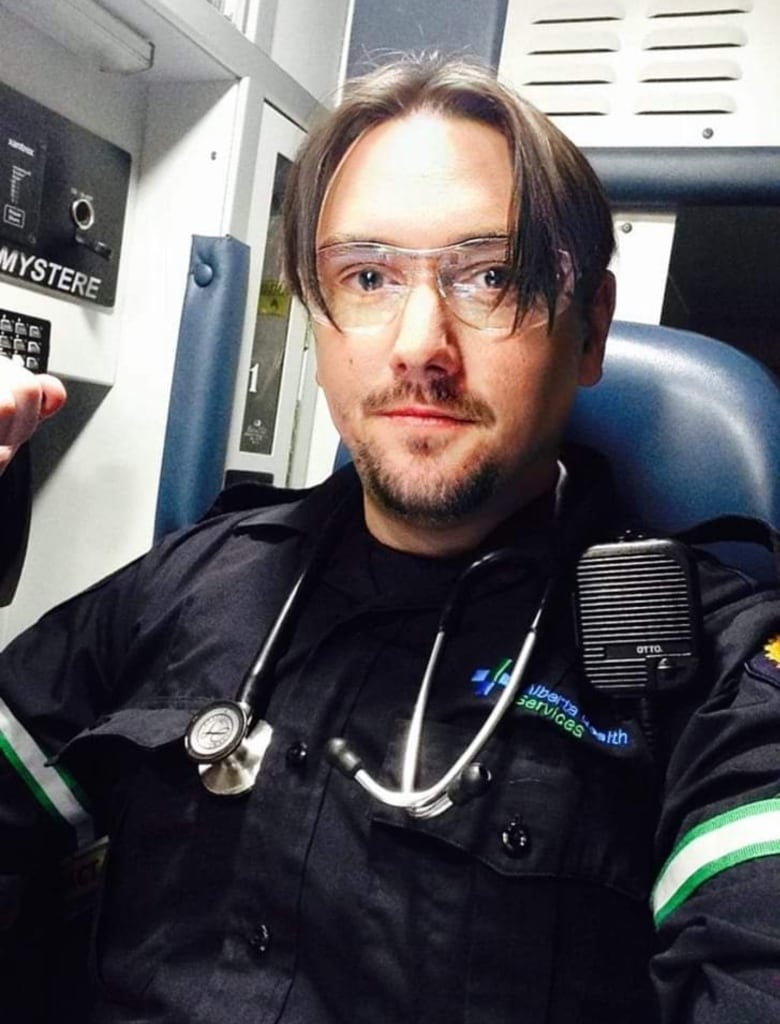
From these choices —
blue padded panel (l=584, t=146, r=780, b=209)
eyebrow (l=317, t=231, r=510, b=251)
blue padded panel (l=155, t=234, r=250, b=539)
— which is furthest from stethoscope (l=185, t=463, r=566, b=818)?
blue padded panel (l=584, t=146, r=780, b=209)

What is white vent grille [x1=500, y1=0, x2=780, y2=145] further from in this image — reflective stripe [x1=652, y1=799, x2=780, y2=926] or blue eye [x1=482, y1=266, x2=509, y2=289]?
reflective stripe [x1=652, y1=799, x2=780, y2=926]

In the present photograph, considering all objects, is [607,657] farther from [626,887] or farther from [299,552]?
[299,552]

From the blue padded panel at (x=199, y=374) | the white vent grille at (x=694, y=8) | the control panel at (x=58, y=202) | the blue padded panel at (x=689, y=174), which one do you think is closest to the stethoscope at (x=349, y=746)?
the blue padded panel at (x=199, y=374)

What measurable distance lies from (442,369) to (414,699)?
0.31m

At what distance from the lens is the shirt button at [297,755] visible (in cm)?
85

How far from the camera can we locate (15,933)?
991 millimetres

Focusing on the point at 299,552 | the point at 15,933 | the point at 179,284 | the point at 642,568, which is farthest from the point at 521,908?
the point at 179,284

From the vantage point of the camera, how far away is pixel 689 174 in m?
1.41

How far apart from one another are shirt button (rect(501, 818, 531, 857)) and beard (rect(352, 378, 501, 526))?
0.30 meters

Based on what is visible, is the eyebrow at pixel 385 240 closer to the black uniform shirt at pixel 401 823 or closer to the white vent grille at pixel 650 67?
the black uniform shirt at pixel 401 823

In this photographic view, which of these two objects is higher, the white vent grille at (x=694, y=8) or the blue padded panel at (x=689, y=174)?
the white vent grille at (x=694, y=8)

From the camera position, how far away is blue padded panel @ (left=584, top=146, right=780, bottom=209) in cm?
138

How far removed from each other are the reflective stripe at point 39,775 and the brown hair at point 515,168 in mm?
571

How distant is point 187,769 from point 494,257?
0.59 m
